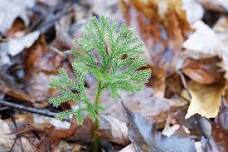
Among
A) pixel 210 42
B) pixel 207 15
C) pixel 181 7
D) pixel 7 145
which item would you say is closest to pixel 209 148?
pixel 7 145

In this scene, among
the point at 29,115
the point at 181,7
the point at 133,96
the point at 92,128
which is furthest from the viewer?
the point at 181,7

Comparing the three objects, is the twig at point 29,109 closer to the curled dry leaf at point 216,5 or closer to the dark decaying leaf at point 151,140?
the dark decaying leaf at point 151,140

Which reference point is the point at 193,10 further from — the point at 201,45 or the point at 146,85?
the point at 146,85

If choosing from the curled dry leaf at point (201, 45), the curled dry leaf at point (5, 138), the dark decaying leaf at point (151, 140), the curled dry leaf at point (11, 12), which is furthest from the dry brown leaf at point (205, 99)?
the curled dry leaf at point (11, 12)

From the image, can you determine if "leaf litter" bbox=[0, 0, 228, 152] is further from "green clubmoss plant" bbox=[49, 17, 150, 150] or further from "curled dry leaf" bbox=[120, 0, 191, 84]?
"green clubmoss plant" bbox=[49, 17, 150, 150]

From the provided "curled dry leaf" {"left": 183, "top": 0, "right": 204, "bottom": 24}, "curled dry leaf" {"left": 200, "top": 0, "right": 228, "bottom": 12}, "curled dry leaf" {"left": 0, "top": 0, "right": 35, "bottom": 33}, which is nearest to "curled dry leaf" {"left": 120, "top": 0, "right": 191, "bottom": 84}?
"curled dry leaf" {"left": 183, "top": 0, "right": 204, "bottom": 24}

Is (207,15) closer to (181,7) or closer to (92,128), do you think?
(181,7)
